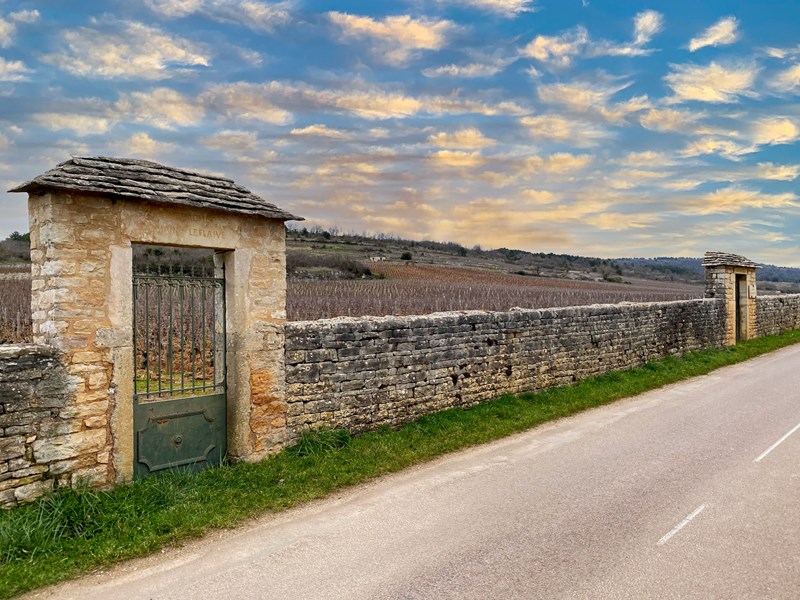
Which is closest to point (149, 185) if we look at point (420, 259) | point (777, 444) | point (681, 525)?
point (681, 525)

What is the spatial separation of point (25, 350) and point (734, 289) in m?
21.9

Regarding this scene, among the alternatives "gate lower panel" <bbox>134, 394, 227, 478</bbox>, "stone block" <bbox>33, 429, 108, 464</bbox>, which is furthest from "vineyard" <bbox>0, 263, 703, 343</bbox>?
"stone block" <bbox>33, 429, 108, 464</bbox>

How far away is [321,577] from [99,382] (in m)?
3.14

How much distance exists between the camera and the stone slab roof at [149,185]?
245 inches

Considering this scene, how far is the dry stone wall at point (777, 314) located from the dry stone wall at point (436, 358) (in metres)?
11.7

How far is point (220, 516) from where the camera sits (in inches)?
240

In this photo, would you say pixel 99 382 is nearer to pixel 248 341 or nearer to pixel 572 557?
pixel 248 341

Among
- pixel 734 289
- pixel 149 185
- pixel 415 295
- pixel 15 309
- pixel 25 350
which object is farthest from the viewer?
pixel 415 295

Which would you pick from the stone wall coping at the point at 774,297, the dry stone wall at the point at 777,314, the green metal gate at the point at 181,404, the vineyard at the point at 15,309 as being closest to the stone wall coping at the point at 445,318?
the green metal gate at the point at 181,404

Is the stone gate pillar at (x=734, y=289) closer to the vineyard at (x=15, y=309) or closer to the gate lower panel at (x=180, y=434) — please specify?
the gate lower panel at (x=180, y=434)

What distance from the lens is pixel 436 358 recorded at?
10.2m

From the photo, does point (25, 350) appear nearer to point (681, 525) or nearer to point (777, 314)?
point (681, 525)

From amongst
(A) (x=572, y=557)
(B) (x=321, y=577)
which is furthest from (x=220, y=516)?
(A) (x=572, y=557)

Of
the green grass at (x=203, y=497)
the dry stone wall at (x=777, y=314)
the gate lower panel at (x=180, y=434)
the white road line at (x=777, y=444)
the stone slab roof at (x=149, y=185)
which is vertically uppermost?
the stone slab roof at (x=149, y=185)
